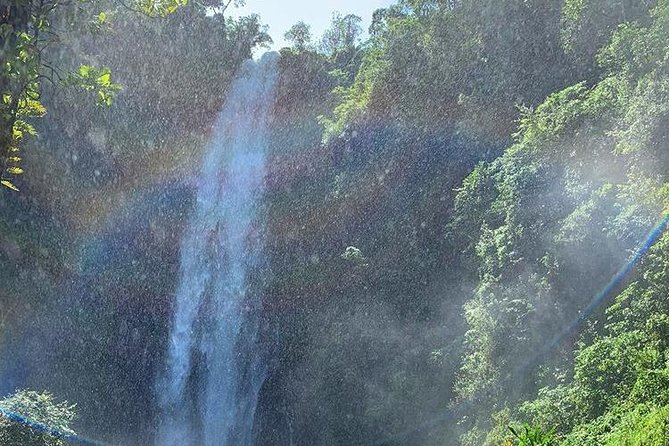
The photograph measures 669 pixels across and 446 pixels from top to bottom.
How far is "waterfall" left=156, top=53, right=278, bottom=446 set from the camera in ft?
58.4

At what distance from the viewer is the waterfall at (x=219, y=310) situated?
1781 centimetres

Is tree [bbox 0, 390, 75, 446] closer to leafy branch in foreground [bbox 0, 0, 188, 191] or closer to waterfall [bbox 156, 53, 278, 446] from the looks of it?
waterfall [bbox 156, 53, 278, 446]

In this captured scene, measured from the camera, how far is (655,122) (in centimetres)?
978

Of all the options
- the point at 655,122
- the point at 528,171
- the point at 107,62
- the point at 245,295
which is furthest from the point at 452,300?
the point at 107,62

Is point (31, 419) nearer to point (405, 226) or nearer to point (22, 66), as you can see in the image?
point (22, 66)

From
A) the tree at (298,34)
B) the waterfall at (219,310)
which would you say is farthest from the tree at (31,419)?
the tree at (298,34)

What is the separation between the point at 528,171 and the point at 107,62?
16.0 m

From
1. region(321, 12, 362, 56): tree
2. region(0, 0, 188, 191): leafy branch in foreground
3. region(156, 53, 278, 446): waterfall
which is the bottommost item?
region(0, 0, 188, 191): leafy branch in foreground

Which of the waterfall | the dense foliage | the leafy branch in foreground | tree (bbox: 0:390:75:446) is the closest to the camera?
the leafy branch in foreground

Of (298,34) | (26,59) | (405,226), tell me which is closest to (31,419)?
(26,59)

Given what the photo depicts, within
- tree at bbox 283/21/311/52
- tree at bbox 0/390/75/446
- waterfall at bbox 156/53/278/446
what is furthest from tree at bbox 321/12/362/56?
tree at bbox 0/390/75/446

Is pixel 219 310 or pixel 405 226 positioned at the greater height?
pixel 219 310

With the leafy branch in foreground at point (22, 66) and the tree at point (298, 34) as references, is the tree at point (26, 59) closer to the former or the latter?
the leafy branch in foreground at point (22, 66)

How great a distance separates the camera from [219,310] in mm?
18844
